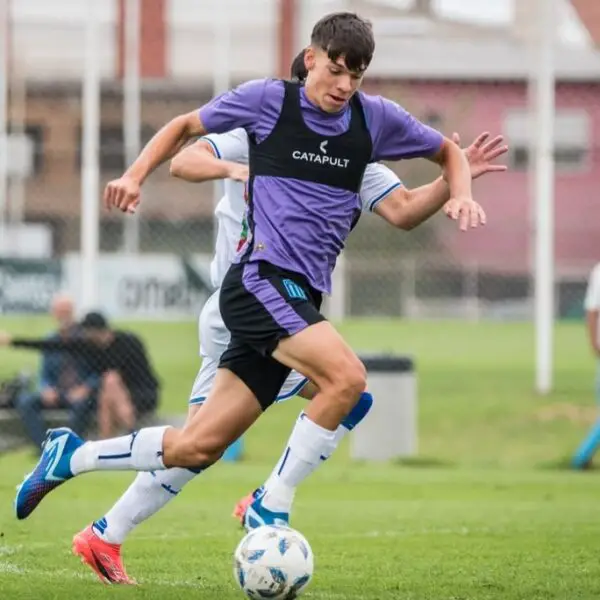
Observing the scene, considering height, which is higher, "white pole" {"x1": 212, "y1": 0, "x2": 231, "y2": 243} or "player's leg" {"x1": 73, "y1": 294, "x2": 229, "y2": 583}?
"white pole" {"x1": 212, "y1": 0, "x2": 231, "y2": 243}

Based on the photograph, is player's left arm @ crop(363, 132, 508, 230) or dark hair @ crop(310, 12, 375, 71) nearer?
dark hair @ crop(310, 12, 375, 71)

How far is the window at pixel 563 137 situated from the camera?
707 inches

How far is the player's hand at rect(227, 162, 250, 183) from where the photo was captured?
6815 millimetres

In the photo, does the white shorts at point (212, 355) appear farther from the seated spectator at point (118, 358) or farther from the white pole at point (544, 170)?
the white pole at point (544, 170)

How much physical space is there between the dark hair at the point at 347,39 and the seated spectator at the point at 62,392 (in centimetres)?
894

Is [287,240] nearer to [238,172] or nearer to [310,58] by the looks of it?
[238,172]

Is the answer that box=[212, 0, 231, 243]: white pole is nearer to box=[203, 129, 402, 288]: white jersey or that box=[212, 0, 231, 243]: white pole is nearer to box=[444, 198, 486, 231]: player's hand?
box=[203, 129, 402, 288]: white jersey

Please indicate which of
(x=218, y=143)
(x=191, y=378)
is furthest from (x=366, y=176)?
(x=191, y=378)

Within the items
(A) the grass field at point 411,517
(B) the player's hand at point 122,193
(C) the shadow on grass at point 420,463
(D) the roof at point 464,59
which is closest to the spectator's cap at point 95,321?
(A) the grass field at point 411,517

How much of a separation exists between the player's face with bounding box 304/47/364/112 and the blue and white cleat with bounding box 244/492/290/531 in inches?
61.8

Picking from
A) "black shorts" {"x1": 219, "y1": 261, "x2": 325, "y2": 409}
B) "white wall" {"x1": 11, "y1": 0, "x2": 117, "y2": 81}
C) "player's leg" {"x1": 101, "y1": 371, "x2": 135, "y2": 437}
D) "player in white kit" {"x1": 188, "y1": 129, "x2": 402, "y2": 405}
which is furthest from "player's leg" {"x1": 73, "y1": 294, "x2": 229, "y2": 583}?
"white wall" {"x1": 11, "y1": 0, "x2": 117, "y2": 81}

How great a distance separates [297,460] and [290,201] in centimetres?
105

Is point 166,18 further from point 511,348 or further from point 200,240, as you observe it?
point 511,348

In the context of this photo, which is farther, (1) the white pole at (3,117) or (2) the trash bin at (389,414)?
(1) the white pole at (3,117)
